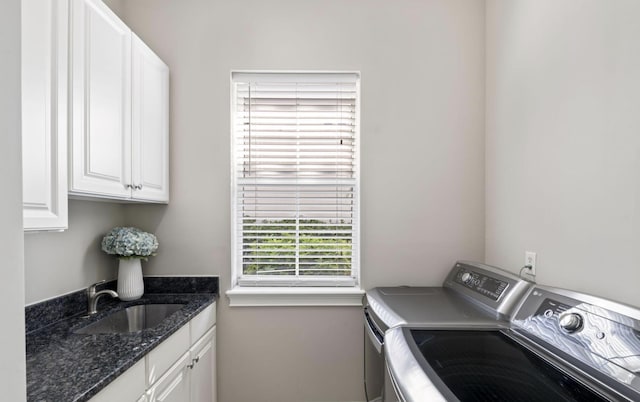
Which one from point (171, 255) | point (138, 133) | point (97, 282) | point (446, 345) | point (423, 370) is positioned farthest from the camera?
point (171, 255)

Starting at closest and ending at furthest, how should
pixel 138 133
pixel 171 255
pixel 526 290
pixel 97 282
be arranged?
pixel 526 290 < pixel 138 133 < pixel 97 282 < pixel 171 255

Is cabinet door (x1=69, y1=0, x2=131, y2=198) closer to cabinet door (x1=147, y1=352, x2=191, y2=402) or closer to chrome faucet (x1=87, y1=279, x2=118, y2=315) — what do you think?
chrome faucet (x1=87, y1=279, x2=118, y2=315)

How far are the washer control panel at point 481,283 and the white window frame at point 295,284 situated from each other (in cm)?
59

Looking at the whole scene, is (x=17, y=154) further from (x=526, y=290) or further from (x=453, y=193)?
(x=453, y=193)

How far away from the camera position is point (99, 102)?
51.5 inches

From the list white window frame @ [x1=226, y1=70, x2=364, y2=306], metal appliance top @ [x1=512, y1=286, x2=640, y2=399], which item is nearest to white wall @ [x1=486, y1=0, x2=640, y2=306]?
metal appliance top @ [x1=512, y1=286, x2=640, y2=399]

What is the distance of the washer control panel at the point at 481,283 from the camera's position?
146cm

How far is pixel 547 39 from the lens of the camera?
1430 mm

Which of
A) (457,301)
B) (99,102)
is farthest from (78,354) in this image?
(457,301)

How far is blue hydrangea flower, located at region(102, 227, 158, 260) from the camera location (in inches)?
65.5

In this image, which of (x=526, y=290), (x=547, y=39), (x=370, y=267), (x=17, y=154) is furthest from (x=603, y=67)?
(x=17, y=154)

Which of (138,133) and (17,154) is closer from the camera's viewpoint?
(17,154)

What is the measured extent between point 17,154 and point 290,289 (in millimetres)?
1633

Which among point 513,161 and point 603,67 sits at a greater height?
point 603,67
